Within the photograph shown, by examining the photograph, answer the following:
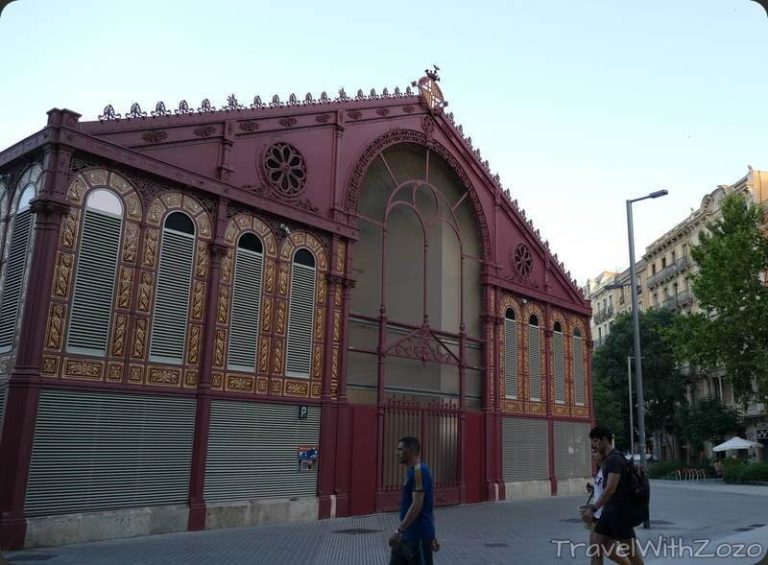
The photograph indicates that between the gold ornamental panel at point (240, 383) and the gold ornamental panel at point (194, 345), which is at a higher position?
the gold ornamental panel at point (194, 345)

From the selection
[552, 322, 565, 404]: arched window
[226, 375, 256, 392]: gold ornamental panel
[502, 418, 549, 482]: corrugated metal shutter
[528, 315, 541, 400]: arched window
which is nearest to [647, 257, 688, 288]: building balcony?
[552, 322, 565, 404]: arched window

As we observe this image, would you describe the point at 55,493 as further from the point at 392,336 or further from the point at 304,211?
the point at 392,336

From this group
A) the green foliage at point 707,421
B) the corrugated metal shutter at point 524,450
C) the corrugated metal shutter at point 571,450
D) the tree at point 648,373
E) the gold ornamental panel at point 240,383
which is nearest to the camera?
the gold ornamental panel at point 240,383

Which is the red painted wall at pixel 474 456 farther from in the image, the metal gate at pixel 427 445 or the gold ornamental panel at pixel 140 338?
the gold ornamental panel at pixel 140 338

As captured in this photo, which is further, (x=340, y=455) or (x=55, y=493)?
(x=340, y=455)

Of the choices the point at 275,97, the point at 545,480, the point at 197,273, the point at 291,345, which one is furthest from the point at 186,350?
the point at 545,480

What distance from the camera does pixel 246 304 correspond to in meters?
15.5

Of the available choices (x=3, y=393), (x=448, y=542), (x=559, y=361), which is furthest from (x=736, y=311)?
(x=3, y=393)

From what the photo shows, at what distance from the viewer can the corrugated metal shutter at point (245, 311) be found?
15.1 m

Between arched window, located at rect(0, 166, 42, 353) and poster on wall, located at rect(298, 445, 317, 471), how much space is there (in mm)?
6746

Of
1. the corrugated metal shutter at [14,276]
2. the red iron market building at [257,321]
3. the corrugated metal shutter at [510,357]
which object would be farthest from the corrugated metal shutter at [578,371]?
the corrugated metal shutter at [14,276]

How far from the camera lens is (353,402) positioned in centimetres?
1820

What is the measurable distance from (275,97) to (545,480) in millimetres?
15700

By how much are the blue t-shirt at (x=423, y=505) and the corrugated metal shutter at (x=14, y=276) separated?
338 inches
